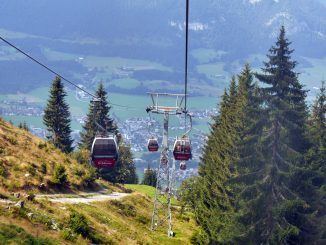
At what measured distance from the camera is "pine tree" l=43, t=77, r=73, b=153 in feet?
265

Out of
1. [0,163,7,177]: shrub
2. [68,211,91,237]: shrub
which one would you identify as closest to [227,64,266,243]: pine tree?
[68,211,91,237]: shrub

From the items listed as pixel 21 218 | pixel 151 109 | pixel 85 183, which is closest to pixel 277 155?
pixel 151 109

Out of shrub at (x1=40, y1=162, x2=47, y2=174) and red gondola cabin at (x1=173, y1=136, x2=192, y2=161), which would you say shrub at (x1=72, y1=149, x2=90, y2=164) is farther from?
red gondola cabin at (x1=173, y1=136, x2=192, y2=161)

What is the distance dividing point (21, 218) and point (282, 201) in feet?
60.3

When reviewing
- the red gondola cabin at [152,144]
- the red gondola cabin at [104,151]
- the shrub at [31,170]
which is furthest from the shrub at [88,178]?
the red gondola cabin at [104,151]

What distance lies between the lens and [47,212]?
28.4m

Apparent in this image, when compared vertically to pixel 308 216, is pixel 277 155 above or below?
above

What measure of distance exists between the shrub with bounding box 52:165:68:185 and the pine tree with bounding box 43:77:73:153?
130 feet

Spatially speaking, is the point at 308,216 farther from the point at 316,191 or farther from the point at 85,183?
the point at 85,183

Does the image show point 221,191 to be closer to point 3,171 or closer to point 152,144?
point 152,144

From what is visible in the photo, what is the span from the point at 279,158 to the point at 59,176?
745 inches

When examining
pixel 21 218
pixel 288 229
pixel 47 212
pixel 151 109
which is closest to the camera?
pixel 21 218

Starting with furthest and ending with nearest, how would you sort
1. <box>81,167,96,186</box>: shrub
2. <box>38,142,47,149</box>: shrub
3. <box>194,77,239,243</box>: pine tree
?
<box>81,167,96,186</box>: shrub, <box>38,142,47,149</box>: shrub, <box>194,77,239,243</box>: pine tree

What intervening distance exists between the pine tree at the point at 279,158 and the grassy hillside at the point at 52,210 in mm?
8767
